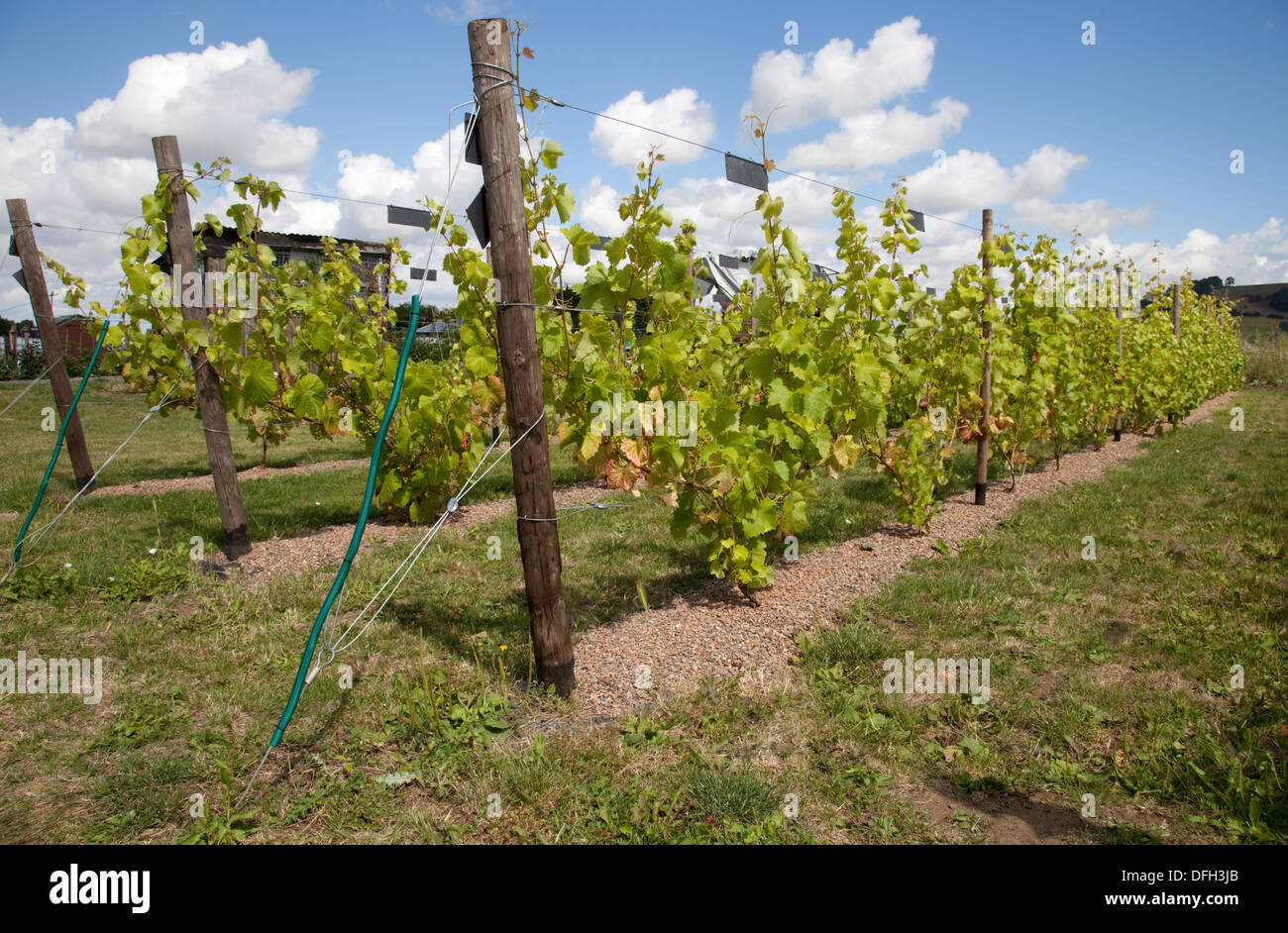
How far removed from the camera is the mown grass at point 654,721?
2395 mm

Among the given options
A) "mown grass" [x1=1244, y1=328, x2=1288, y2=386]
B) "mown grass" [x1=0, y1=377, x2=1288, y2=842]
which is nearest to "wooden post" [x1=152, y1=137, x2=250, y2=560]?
"mown grass" [x1=0, y1=377, x2=1288, y2=842]

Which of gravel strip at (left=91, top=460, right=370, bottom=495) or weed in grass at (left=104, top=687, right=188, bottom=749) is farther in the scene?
gravel strip at (left=91, top=460, right=370, bottom=495)

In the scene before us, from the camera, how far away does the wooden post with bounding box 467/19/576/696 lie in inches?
108

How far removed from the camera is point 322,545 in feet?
17.1

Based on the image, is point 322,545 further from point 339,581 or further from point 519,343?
point 519,343

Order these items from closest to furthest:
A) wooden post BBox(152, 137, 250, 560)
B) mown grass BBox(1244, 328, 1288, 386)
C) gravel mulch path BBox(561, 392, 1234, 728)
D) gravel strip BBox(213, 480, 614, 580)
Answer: gravel mulch path BBox(561, 392, 1234, 728), wooden post BBox(152, 137, 250, 560), gravel strip BBox(213, 480, 614, 580), mown grass BBox(1244, 328, 1288, 386)

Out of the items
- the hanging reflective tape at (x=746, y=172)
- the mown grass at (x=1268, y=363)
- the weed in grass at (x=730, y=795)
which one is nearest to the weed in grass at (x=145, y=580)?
the weed in grass at (x=730, y=795)

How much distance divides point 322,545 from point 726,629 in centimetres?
316

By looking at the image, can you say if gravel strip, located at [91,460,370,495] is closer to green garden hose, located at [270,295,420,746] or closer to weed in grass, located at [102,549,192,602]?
weed in grass, located at [102,549,192,602]

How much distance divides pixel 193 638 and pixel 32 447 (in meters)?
8.76

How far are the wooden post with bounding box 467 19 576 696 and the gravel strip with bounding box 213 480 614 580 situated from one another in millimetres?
2413

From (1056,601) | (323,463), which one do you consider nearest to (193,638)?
(1056,601)
